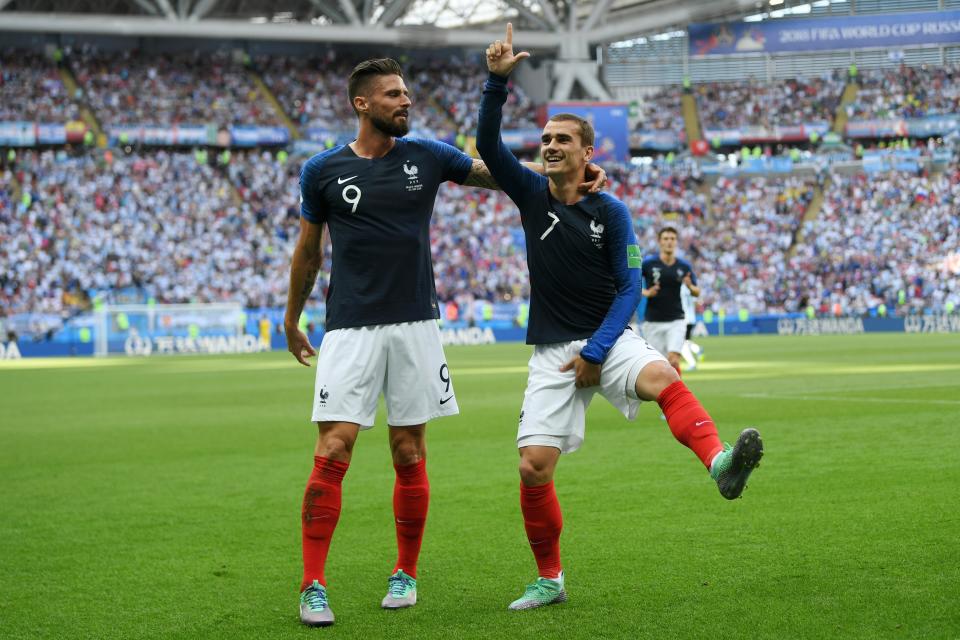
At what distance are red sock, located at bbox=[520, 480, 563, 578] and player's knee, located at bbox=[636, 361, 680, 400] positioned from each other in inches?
24.5

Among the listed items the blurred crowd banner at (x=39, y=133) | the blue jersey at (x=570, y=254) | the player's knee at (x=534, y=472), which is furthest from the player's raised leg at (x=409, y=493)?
the blurred crowd banner at (x=39, y=133)

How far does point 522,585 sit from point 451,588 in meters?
0.35

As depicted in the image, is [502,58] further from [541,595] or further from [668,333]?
[668,333]

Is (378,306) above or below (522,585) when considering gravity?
above

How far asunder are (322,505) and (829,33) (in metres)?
61.5

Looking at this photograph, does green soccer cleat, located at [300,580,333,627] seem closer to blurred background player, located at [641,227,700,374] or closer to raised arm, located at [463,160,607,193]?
raised arm, located at [463,160,607,193]

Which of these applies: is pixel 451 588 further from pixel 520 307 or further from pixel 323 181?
pixel 520 307

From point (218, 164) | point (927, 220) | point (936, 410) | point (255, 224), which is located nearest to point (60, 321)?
point (255, 224)

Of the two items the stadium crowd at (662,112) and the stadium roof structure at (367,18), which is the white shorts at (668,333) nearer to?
the stadium roof structure at (367,18)

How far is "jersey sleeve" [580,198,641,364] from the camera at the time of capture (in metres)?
5.50

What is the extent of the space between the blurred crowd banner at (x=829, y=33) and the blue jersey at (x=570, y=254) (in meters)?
59.4

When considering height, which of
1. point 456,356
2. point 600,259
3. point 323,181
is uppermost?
point 323,181

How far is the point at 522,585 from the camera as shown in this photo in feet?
19.4

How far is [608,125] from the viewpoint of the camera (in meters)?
56.6
